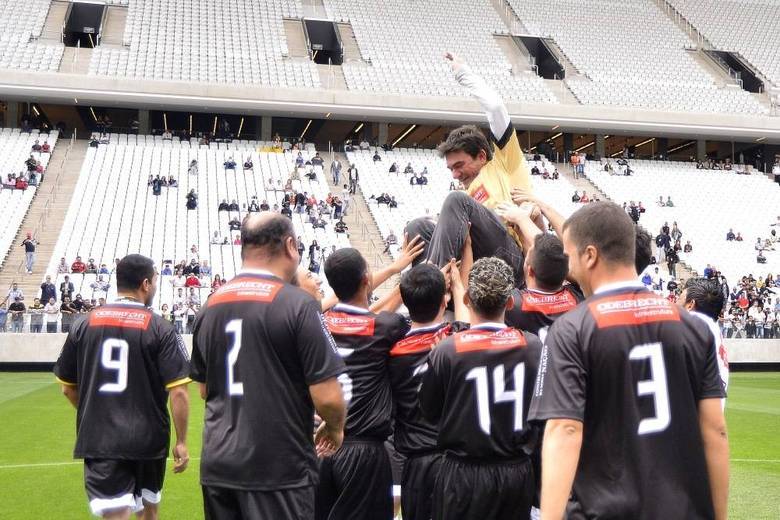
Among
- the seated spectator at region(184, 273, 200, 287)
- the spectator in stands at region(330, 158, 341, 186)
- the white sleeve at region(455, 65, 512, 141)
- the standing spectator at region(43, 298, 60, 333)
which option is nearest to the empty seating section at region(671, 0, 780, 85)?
the spectator in stands at region(330, 158, 341, 186)

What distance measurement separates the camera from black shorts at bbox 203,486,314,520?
393 centimetres

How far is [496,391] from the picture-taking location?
14.3 ft

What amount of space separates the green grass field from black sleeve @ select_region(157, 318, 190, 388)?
265 centimetres

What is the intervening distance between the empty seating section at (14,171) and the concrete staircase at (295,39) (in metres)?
13.3

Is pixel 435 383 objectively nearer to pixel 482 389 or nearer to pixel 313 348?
pixel 482 389

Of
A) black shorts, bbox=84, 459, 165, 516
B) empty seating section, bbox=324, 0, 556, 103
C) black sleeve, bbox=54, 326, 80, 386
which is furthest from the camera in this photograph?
→ empty seating section, bbox=324, 0, 556, 103

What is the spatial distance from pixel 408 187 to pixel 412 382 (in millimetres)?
33231

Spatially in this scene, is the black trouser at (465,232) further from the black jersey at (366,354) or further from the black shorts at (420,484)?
the black shorts at (420,484)

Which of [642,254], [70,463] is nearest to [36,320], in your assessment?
[70,463]

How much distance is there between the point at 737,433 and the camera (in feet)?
42.2

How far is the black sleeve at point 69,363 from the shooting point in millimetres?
5773

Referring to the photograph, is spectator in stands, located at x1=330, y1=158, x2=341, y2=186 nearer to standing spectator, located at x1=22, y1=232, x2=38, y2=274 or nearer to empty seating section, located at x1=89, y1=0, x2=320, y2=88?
empty seating section, located at x1=89, y1=0, x2=320, y2=88

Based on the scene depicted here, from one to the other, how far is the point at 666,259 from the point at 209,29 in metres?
27.2

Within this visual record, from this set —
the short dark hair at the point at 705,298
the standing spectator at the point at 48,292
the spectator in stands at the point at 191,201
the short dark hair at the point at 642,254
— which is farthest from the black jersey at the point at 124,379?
the spectator in stands at the point at 191,201
